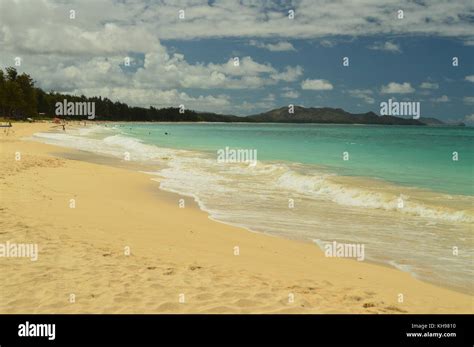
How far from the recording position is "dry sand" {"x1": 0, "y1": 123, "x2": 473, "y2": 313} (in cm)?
570

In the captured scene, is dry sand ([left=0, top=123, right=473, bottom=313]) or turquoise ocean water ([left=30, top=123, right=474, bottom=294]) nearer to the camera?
dry sand ([left=0, top=123, right=473, bottom=313])

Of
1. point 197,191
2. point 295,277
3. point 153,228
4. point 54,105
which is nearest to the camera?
point 295,277

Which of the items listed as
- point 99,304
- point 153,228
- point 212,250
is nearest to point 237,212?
point 153,228

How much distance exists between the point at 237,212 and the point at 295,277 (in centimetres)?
557

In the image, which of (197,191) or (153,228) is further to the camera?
(197,191)

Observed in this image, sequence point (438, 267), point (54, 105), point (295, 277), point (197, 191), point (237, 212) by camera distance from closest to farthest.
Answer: point (295, 277)
point (438, 267)
point (237, 212)
point (197, 191)
point (54, 105)

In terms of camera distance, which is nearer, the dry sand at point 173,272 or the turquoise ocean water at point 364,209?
the dry sand at point 173,272

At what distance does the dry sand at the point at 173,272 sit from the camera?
18.7ft

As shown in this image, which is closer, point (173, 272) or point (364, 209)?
point (173, 272)

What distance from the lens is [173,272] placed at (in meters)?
6.95
